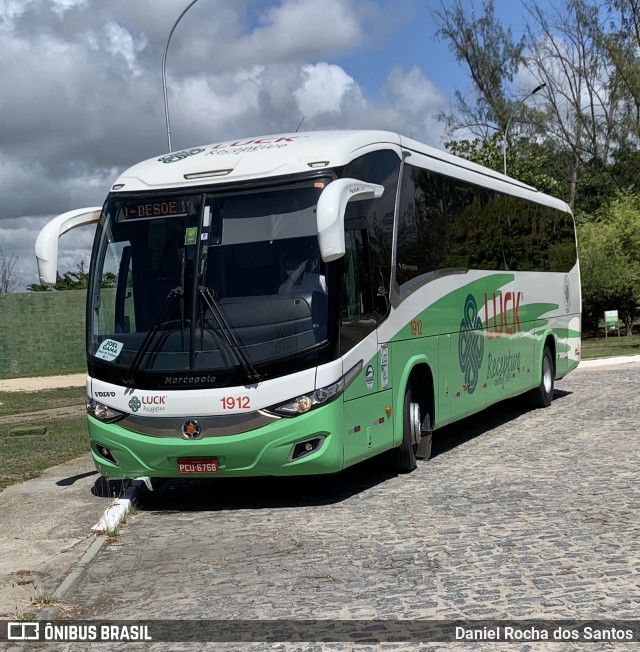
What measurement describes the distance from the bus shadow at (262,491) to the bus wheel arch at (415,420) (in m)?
0.24

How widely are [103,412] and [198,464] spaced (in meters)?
1.06

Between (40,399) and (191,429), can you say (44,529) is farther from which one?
(40,399)

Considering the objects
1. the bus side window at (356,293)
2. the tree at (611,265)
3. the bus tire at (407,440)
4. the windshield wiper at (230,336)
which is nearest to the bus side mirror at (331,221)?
the bus side window at (356,293)

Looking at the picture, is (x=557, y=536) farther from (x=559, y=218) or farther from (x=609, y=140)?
(x=609, y=140)

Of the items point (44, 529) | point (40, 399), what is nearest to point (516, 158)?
point (40, 399)

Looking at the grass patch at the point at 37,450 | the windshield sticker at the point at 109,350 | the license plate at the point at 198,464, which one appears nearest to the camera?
the license plate at the point at 198,464

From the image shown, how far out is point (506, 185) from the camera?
15.5 metres

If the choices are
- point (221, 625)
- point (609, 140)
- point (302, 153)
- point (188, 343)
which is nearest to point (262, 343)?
point (188, 343)

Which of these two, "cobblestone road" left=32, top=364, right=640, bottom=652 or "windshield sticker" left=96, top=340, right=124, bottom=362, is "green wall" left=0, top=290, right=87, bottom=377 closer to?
"cobblestone road" left=32, top=364, right=640, bottom=652

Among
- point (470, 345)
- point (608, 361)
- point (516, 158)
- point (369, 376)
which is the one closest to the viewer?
point (369, 376)

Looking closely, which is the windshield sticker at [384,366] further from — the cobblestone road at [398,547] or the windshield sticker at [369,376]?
the cobblestone road at [398,547]

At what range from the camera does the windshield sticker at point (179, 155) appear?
33.5ft

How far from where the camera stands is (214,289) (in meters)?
9.12

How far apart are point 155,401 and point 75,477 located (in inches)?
117
